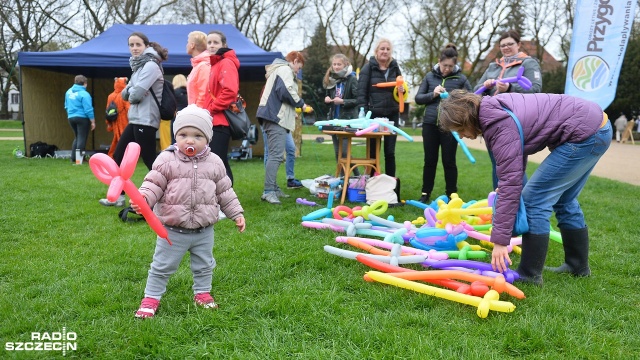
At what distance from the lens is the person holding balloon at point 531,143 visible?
2738 mm

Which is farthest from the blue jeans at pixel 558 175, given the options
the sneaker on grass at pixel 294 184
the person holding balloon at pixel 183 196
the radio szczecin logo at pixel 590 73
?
the sneaker on grass at pixel 294 184

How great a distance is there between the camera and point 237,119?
4902 mm

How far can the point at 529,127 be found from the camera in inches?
111

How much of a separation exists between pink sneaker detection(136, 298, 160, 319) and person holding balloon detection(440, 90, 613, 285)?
1.90 metres

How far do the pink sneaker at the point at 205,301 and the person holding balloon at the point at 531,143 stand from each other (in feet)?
5.31

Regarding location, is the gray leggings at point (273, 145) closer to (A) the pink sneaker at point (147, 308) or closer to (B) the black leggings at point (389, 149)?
(B) the black leggings at point (389, 149)

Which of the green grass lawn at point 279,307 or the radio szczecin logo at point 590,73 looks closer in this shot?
the green grass lawn at point 279,307

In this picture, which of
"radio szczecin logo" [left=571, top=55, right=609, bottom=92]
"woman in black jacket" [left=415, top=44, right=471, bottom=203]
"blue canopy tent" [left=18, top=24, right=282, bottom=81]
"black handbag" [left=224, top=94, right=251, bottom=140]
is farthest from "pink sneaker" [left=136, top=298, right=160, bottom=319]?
"blue canopy tent" [left=18, top=24, right=282, bottom=81]

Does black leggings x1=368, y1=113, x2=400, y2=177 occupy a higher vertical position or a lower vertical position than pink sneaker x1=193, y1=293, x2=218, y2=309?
higher

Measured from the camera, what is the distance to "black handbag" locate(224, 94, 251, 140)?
4859mm

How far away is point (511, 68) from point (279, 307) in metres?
3.40

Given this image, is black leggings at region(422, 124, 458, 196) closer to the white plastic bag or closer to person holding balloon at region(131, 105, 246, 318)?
the white plastic bag

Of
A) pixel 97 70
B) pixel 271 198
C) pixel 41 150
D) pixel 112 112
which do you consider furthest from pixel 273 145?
pixel 97 70

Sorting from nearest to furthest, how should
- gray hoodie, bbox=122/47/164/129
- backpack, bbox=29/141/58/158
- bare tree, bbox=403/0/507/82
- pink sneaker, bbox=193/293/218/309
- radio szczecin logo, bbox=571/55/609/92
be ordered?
1. pink sneaker, bbox=193/293/218/309
2. gray hoodie, bbox=122/47/164/129
3. radio szczecin logo, bbox=571/55/609/92
4. backpack, bbox=29/141/58/158
5. bare tree, bbox=403/0/507/82
